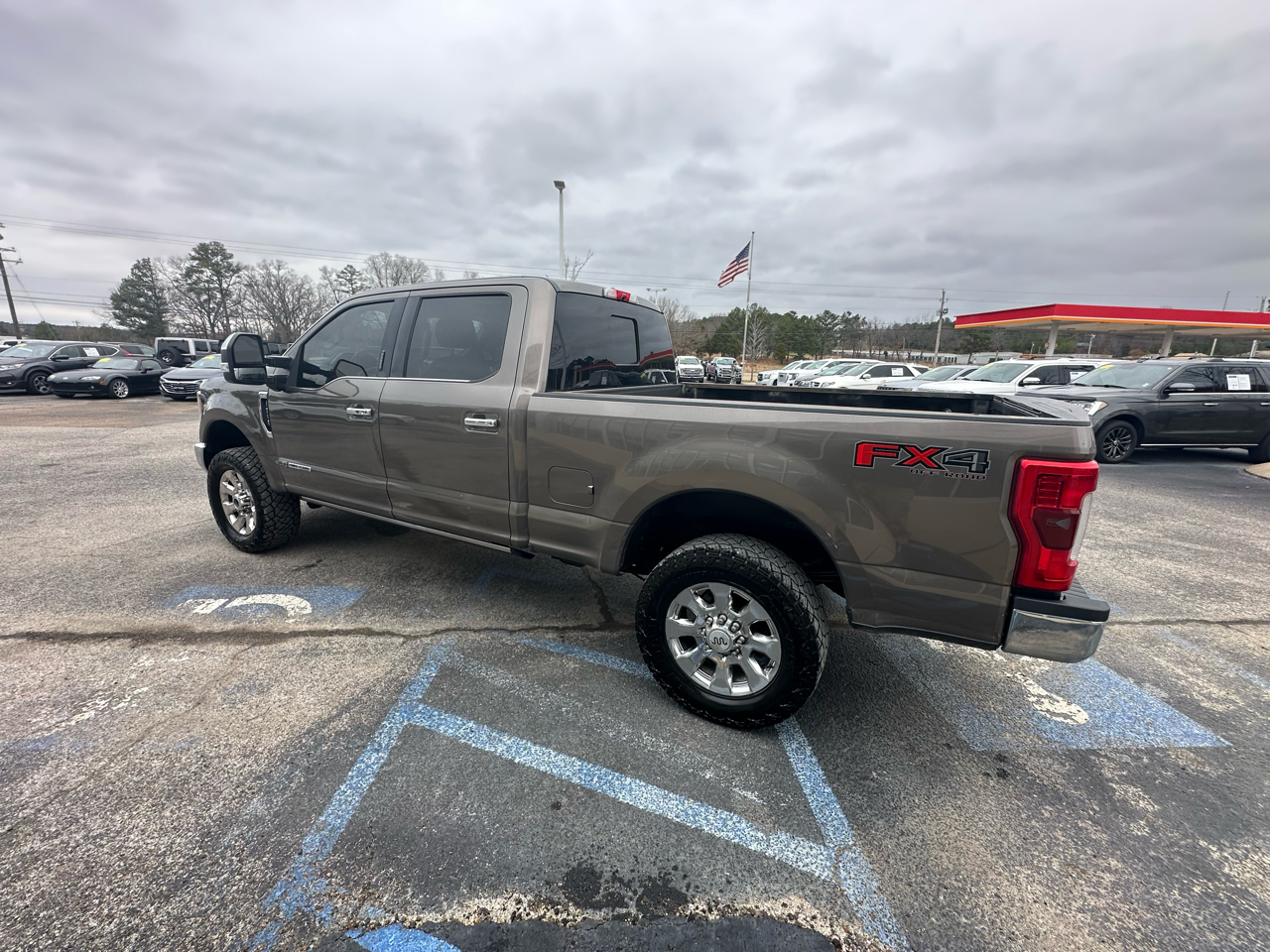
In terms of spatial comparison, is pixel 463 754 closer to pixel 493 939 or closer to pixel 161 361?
pixel 493 939

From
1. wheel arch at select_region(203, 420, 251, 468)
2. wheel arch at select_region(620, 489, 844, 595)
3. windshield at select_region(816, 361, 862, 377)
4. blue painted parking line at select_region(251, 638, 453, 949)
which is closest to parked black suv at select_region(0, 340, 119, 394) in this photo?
wheel arch at select_region(203, 420, 251, 468)

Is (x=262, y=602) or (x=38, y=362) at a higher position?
(x=38, y=362)

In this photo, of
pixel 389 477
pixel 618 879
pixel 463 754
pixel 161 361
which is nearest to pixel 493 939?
pixel 618 879

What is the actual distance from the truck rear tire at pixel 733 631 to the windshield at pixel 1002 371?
46.9ft

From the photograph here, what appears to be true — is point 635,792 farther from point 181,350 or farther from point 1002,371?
point 181,350

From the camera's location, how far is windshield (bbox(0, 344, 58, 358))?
18.2m

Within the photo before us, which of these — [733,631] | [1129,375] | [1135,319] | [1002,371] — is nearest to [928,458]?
[733,631]

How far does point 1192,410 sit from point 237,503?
42.6ft

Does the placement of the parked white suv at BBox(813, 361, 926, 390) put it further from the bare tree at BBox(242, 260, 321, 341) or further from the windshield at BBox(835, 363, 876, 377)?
the bare tree at BBox(242, 260, 321, 341)

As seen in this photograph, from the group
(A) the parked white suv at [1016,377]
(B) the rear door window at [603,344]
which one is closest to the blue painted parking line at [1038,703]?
(B) the rear door window at [603,344]

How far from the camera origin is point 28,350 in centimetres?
1852

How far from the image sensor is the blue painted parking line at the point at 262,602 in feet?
11.4

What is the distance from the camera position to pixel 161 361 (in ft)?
63.0

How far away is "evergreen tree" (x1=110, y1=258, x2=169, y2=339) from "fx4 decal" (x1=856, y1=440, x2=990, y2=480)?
240ft
